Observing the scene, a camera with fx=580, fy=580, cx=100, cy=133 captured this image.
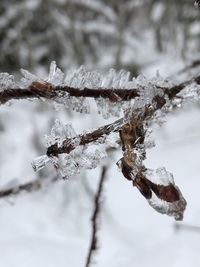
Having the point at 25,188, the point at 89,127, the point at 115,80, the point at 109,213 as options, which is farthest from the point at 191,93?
the point at 109,213

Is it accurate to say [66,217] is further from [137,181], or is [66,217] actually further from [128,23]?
[128,23]

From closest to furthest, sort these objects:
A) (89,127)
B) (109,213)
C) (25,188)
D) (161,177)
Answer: (161,177) → (25,188) → (89,127) → (109,213)

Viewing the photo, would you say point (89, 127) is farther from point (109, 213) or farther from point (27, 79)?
point (109, 213)

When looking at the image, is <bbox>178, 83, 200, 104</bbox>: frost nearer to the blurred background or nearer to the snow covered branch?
the snow covered branch

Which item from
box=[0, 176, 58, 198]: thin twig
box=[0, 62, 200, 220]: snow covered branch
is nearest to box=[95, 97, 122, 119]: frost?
box=[0, 62, 200, 220]: snow covered branch

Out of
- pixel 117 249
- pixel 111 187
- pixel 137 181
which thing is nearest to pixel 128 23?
pixel 111 187

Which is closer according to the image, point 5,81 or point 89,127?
point 5,81

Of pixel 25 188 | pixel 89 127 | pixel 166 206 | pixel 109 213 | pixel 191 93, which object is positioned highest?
pixel 109 213

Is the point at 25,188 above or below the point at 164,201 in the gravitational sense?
above

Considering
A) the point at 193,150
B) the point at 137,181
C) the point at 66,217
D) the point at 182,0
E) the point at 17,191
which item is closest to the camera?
the point at 137,181
